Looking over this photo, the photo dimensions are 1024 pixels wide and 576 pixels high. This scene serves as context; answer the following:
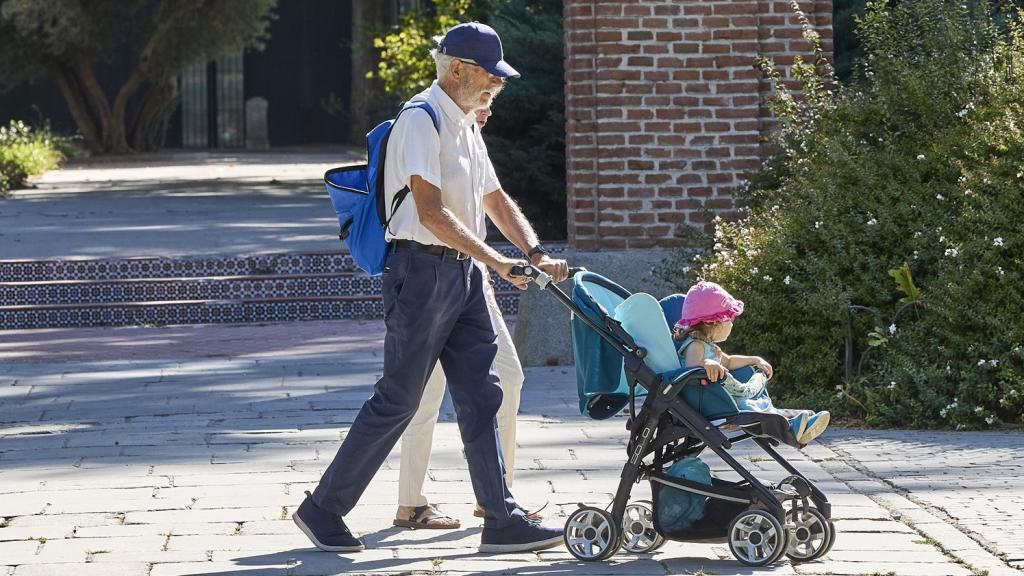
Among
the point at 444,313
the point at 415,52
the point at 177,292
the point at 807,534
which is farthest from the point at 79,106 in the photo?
the point at 807,534

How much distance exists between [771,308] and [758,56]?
2.37 m

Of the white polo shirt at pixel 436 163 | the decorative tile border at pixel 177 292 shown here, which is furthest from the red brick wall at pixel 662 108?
the white polo shirt at pixel 436 163

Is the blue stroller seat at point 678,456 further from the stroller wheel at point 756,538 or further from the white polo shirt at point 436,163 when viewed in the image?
the white polo shirt at point 436,163

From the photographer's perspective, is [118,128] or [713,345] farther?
[118,128]

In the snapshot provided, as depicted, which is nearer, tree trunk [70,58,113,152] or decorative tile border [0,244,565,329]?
decorative tile border [0,244,565,329]

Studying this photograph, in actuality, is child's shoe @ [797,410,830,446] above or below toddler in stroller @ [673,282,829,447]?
below

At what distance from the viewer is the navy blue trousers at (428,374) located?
546 cm

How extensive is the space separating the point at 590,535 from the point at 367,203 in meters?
1.36

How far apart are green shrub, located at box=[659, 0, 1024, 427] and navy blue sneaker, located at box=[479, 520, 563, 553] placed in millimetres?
3052

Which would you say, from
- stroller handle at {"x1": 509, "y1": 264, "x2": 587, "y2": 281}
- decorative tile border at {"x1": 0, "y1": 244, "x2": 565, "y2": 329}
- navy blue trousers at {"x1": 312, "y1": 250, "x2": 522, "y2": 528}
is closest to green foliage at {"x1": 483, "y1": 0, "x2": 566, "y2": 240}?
decorative tile border at {"x1": 0, "y1": 244, "x2": 565, "y2": 329}

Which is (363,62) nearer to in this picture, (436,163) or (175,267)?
(175,267)

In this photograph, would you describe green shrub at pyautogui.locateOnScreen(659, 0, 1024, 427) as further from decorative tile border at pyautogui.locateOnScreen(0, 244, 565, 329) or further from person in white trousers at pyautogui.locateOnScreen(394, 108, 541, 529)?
decorative tile border at pyautogui.locateOnScreen(0, 244, 565, 329)

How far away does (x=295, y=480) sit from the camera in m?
6.84

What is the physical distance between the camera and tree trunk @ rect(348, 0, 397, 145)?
1309 inches
